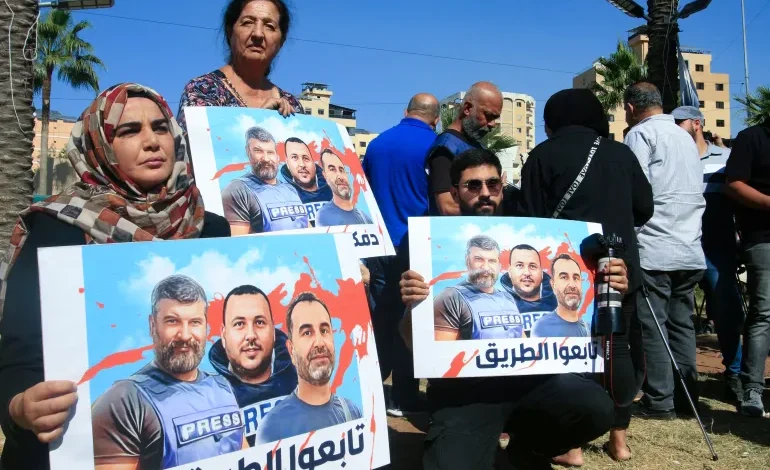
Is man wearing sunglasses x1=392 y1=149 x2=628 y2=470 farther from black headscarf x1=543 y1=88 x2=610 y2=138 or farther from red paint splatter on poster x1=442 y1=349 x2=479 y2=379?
black headscarf x1=543 y1=88 x2=610 y2=138

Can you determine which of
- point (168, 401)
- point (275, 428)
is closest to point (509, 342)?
point (275, 428)

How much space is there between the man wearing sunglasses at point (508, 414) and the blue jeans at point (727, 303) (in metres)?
2.77

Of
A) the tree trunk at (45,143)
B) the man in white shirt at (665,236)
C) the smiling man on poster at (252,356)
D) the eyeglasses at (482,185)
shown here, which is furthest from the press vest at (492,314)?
the tree trunk at (45,143)

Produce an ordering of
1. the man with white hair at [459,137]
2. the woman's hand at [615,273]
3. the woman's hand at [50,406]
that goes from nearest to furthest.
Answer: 1. the woman's hand at [50,406]
2. the woman's hand at [615,273]
3. the man with white hair at [459,137]

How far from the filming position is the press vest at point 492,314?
289 centimetres

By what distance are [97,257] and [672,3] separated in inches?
381

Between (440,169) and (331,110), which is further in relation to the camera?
(331,110)

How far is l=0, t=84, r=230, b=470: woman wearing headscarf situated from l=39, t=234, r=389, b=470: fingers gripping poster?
0.13 metres

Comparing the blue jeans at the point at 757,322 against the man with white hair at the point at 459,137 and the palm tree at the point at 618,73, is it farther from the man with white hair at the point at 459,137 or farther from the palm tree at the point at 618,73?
the palm tree at the point at 618,73

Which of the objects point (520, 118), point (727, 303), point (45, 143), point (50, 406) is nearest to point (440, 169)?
point (50, 406)

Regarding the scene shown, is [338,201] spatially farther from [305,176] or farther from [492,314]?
[492,314]

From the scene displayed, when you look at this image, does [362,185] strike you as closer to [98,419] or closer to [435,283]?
[435,283]

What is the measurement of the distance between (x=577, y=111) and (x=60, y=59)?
4111cm

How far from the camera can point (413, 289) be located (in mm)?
2848
